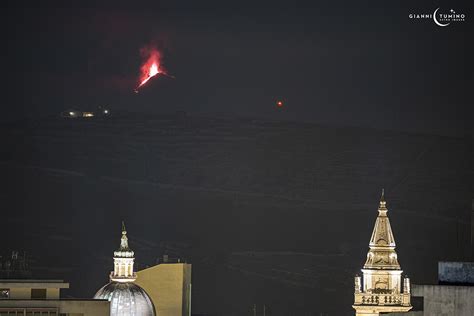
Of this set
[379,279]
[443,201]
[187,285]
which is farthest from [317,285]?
[379,279]

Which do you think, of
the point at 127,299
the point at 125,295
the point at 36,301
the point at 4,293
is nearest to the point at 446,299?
the point at 36,301

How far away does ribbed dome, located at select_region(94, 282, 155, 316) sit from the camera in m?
114

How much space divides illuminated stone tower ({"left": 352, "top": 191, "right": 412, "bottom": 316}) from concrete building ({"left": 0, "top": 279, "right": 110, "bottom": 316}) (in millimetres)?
12005

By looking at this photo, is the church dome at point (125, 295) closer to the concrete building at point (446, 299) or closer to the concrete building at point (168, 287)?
the concrete building at point (168, 287)

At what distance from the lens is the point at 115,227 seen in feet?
517

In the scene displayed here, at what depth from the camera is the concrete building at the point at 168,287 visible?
12644 cm

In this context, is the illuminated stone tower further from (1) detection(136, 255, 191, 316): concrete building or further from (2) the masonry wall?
(2) the masonry wall

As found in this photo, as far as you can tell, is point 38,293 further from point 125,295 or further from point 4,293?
point 125,295

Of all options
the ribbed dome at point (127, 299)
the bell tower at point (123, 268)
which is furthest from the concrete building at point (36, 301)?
the bell tower at point (123, 268)

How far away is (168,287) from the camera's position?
420 feet

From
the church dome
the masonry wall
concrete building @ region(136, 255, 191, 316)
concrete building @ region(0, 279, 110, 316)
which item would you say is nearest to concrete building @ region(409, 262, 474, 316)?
the masonry wall

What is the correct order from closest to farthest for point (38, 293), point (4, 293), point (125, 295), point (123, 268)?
point (4, 293)
point (38, 293)
point (125, 295)
point (123, 268)

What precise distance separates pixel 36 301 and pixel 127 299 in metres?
21.6

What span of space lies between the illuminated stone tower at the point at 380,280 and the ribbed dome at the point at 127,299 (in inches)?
Result: 547
